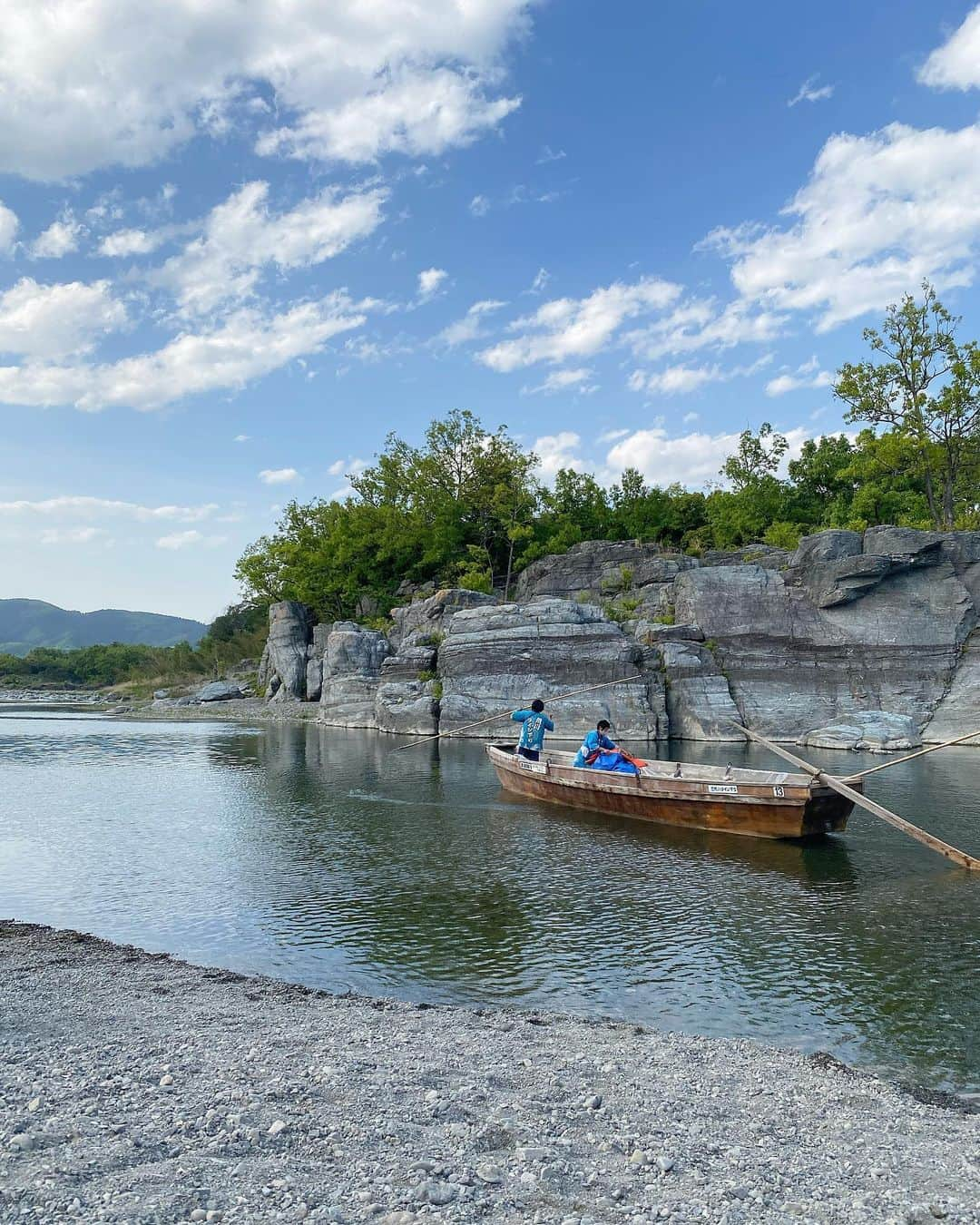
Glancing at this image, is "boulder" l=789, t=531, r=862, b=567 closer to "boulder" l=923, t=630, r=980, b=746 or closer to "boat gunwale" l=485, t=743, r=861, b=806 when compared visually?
"boulder" l=923, t=630, r=980, b=746

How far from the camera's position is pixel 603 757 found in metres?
21.7

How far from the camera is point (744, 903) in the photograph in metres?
13.7

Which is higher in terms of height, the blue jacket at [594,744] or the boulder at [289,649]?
the boulder at [289,649]

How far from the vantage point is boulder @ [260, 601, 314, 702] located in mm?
61250

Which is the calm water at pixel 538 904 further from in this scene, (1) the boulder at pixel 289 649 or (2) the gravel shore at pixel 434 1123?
(1) the boulder at pixel 289 649

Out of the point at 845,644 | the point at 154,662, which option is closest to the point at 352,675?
the point at 845,644

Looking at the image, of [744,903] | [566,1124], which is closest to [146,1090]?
[566,1124]

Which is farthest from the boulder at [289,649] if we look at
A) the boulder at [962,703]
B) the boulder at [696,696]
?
the boulder at [962,703]

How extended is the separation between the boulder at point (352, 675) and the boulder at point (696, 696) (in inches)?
680

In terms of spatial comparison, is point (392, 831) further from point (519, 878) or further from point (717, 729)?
point (717, 729)

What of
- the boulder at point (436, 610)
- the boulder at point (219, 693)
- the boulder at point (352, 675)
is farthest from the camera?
the boulder at point (219, 693)

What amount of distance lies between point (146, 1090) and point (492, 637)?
37909 millimetres

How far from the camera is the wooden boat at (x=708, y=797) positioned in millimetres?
17453

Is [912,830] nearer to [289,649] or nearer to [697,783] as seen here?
[697,783]
